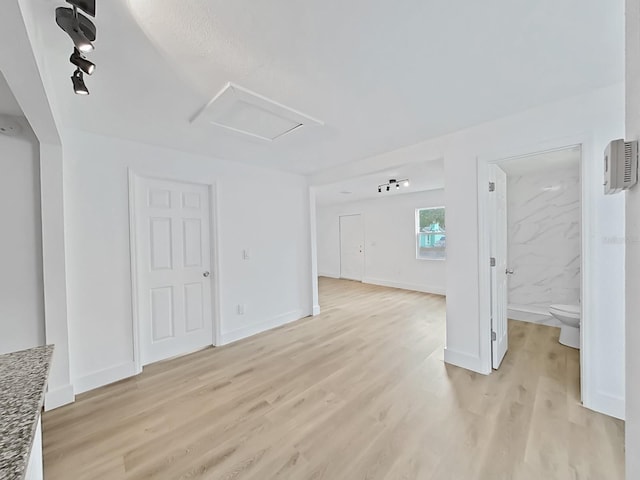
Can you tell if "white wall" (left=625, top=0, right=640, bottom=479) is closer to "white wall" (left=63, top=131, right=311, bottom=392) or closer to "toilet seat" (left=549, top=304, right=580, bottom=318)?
"toilet seat" (left=549, top=304, right=580, bottom=318)

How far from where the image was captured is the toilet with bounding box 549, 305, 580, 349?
285cm

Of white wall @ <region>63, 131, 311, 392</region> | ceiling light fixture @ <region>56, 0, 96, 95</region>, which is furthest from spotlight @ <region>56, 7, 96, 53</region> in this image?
white wall @ <region>63, 131, 311, 392</region>

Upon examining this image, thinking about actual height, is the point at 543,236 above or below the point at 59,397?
above

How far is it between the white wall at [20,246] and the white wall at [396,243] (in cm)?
581

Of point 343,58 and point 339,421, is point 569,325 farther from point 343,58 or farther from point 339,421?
point 343,58

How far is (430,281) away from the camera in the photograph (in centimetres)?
563

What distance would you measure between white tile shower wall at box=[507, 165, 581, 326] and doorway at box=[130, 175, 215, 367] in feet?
14.5

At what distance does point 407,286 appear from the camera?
6.04m

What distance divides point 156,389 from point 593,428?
10.8 ft

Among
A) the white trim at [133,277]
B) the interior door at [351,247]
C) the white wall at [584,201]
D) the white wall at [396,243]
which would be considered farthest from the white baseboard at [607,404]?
→ the interior door at [351,247]

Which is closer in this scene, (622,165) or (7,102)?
(622,165)

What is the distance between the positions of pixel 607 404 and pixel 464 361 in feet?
3.02

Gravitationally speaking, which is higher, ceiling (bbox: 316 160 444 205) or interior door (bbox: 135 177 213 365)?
ceiling (bbox: 316 160 444 205)

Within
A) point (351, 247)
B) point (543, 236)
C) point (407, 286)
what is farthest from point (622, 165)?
point (351, 247)
